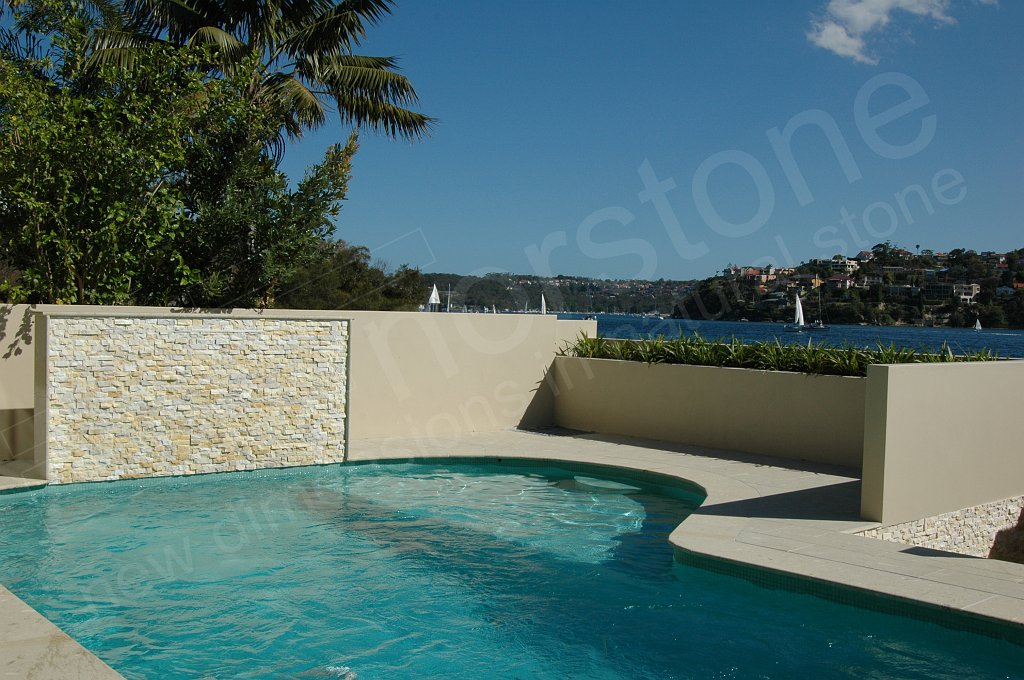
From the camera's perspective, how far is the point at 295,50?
628 inches

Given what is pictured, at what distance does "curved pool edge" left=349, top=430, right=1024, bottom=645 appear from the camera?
5.84m

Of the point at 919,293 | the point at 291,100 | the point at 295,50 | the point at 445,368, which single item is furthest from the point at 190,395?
the point at 919,293

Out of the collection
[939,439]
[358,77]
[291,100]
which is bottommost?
[939,439]

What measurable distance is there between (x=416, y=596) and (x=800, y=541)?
3.36m

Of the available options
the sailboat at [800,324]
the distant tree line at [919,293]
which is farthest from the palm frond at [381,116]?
the sailboat at [800,324]

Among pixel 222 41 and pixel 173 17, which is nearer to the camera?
pixel 222 41

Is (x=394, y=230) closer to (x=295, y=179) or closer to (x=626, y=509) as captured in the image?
(x=295, y=179)

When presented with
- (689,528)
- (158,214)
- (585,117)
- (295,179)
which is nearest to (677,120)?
(585,117)

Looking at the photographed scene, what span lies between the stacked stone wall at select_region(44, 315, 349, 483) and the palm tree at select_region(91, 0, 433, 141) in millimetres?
5687

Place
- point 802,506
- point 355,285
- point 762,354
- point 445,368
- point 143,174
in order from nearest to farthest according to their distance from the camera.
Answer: point 802,506, point 143,174, point 762,354, point 445,368, point 355,285

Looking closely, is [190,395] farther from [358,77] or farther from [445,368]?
[358,77]

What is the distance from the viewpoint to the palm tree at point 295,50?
14.9 m

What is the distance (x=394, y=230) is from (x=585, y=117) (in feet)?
47.7

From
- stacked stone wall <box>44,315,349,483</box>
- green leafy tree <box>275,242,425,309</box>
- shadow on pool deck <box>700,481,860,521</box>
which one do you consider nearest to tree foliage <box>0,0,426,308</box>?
stacked stone wall <box>44,315,349,483</box>
